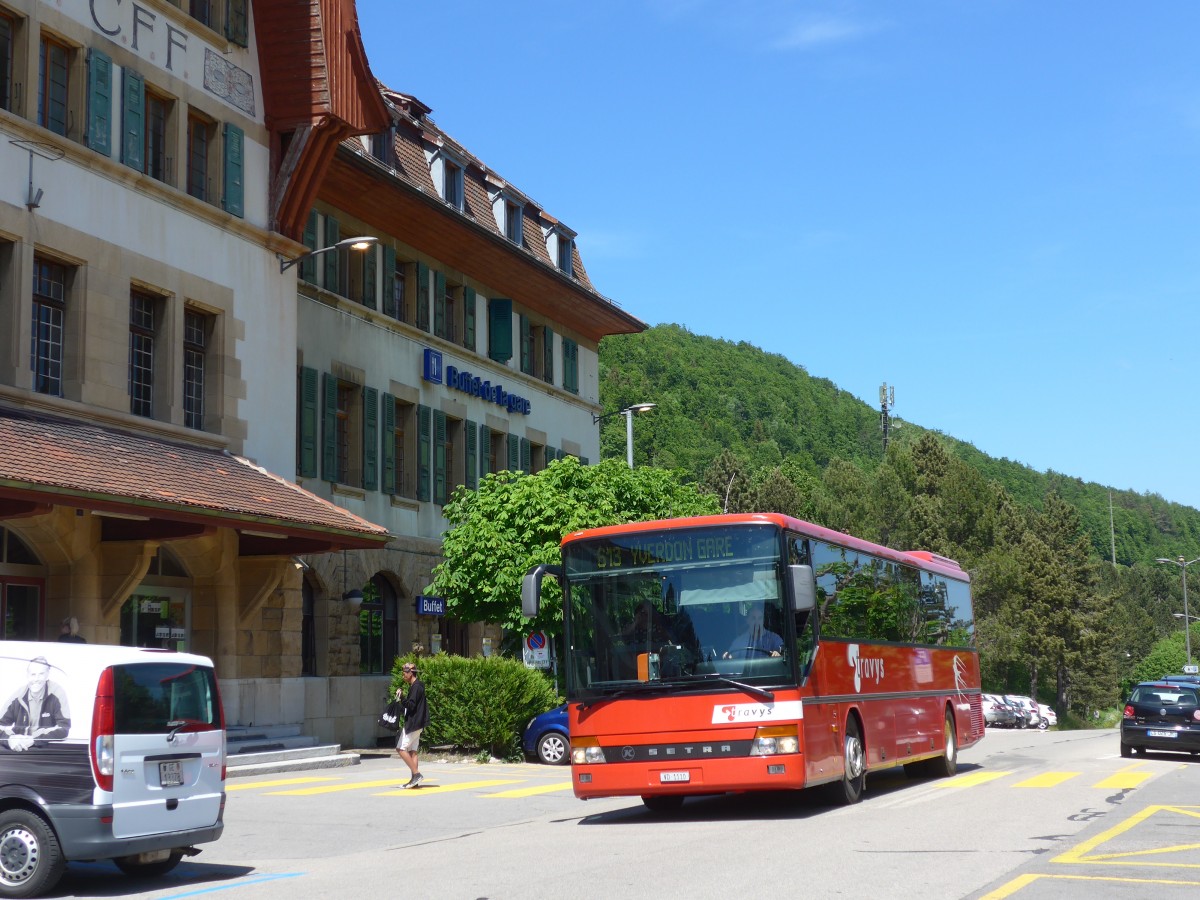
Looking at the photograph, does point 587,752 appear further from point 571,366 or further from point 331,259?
point 571,366

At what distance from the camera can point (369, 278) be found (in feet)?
106

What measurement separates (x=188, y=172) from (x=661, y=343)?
88108mm

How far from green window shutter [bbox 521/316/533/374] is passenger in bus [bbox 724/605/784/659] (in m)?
25.2

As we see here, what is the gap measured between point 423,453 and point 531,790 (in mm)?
14596

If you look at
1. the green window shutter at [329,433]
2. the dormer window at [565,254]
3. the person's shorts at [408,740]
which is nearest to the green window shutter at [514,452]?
the dormer window at [565,254]

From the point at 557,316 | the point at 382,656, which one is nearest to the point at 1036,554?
the point at 557,316

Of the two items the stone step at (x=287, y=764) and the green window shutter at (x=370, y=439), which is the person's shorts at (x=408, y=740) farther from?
the green window shutter at (x=370, y=439)

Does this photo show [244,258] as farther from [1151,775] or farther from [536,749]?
[1151,775]

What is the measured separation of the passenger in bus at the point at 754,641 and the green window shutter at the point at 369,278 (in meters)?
18.8

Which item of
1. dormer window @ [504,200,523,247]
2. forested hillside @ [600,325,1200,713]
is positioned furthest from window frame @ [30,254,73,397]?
forested hillside @ [600,325,1200,713]

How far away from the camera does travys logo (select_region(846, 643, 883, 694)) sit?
56.3 ft

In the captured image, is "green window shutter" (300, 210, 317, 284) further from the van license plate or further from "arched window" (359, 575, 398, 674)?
the van license plate

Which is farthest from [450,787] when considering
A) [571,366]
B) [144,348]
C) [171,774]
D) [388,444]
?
[571,366]

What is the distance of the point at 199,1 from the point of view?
25.7 meters
